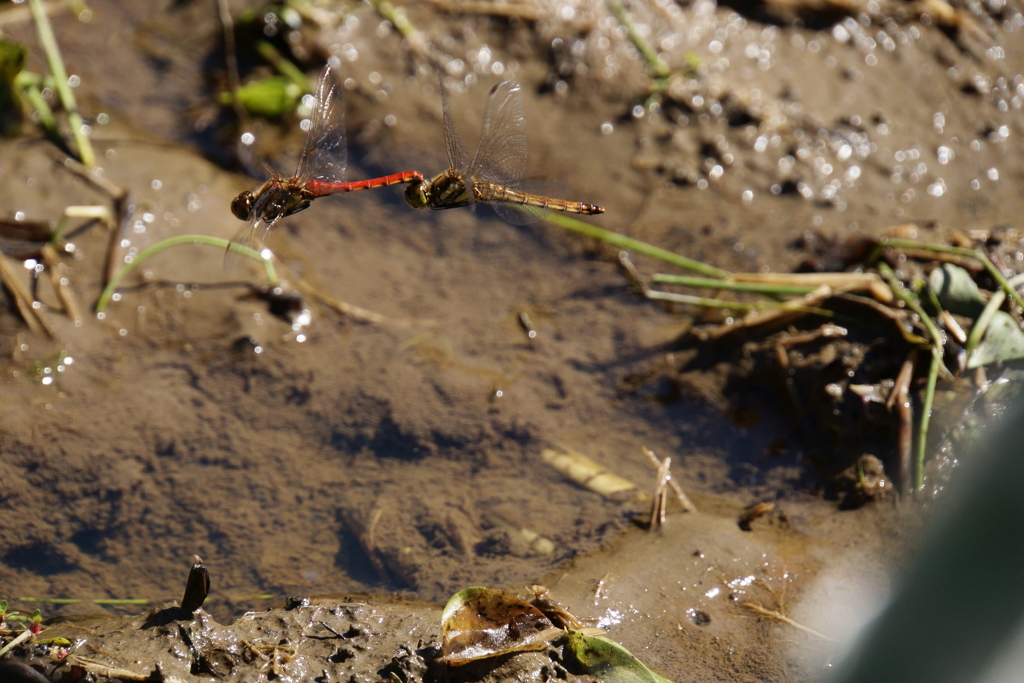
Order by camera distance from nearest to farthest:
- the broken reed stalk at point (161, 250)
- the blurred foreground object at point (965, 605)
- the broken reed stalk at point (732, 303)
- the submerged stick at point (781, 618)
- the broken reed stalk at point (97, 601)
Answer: the blurred foreground object at point (965, 605), the submerged stick at point (781, 618), the broken reed stalk at point (97, 601), the broken reed stalk at point (732, 303), the broken reed stalk at point (161, 250)

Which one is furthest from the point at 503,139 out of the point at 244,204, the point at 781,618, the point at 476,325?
the point at 781,618

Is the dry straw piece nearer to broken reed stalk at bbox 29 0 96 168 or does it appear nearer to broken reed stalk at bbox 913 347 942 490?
broken reed stalk at bbox 913 347 942 490

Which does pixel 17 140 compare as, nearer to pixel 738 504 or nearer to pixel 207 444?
pixel 207 444

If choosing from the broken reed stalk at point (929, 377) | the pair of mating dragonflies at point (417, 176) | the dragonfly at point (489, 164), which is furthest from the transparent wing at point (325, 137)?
the broken reed stalk at point (929, 377)

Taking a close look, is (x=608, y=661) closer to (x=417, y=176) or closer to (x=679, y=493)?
(x=679, y=493)

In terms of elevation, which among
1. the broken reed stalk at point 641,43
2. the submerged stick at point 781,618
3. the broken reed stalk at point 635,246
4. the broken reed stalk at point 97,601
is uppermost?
the broken reed stalk at point 641,43

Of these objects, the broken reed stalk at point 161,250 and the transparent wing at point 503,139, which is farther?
the broken reed stalk at point 161,250

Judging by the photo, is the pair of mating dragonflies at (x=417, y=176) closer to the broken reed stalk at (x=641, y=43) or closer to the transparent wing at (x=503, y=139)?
the transparent wing at (x=503, y=139)

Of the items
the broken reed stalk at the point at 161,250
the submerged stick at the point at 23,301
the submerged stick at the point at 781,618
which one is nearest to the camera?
the submerged stick at the point at 781,618
